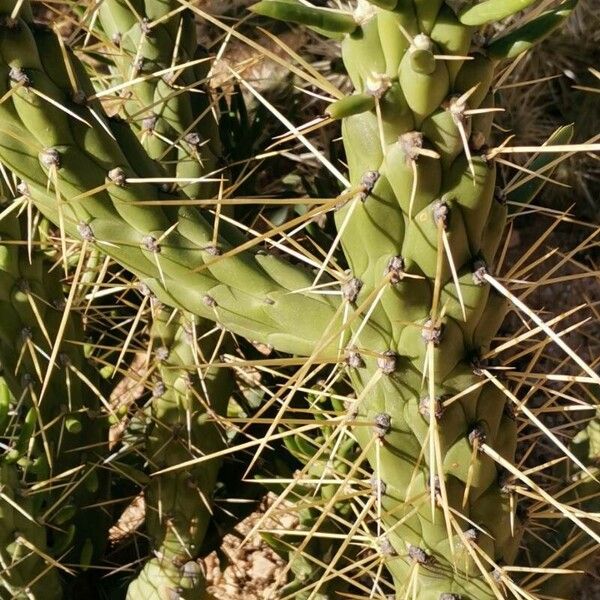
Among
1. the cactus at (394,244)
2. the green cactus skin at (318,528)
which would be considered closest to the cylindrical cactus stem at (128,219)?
the cactus at (394,244)

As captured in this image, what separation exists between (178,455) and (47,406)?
0.23 meters

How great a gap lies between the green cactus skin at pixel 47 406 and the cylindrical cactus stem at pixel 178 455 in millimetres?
111

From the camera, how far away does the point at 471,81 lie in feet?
2.93

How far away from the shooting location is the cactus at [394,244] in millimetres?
868

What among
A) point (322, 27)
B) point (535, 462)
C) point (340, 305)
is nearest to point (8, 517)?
point (340, 305)

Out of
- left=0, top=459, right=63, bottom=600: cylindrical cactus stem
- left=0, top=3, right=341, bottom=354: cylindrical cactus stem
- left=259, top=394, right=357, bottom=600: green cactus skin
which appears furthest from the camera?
left=259, top=394, right=357, bottom=600: green cactus skin

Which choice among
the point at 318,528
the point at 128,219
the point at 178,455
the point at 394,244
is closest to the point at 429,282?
the point at 394,244

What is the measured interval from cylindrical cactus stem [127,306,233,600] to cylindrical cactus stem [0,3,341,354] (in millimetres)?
412

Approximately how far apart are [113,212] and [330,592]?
77 cm

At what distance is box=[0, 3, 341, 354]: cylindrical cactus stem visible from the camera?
1069 mm

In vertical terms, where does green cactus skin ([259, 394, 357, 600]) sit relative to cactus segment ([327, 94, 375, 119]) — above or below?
below

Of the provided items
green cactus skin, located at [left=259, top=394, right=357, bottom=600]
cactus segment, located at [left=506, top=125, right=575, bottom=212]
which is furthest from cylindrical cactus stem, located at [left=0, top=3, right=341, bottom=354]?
green cactus skin, located at [left=259, top=394, right=357, bottom=600]

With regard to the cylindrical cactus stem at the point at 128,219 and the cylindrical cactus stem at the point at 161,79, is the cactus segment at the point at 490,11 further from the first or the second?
the cylindrical cactus stem at the point at 161,79

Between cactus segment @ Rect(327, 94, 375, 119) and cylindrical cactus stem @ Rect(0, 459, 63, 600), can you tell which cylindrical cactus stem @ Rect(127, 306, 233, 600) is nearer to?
cylindrical cactus stem @ Rect(0, 459, 63, 600)
